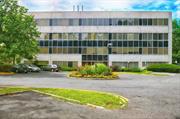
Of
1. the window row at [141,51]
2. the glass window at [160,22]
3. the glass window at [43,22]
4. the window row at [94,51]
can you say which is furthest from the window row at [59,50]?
the glass window at [160,22]

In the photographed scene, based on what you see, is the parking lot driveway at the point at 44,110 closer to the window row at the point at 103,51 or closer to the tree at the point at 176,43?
the window row at the point at 103,51

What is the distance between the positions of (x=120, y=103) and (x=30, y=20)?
34.5 metres

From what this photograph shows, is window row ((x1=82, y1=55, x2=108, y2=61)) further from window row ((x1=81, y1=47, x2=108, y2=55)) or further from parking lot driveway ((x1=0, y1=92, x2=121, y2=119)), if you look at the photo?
parking lot driveway ((x1=0, y1=92, x2=121, y2=119))

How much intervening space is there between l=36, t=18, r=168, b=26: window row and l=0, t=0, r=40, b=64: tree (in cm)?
2888

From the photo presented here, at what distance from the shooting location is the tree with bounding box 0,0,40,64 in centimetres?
4300

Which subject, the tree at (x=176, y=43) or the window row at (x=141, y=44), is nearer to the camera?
the window row at (x=141, y=44)

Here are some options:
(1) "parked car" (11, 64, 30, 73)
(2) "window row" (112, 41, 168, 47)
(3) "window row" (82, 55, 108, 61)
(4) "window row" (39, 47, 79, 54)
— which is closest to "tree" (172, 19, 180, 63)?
(2) "window row" (112, 41, 168, 47)

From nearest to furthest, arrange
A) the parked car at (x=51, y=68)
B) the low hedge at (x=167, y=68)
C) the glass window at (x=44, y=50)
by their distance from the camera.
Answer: the low hedge at (x=167, y=68) → the parked car at (x=51, y=68) → the glass window at (x=44, y=50)

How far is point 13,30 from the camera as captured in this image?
142 feet

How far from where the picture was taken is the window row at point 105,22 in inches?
→ 2864

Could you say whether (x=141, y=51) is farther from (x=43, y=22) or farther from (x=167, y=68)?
(x=43, y=22)

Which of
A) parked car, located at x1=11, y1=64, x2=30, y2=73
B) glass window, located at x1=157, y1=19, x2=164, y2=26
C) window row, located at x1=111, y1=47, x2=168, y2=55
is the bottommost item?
parked car, located at x1=11, y1=64, x2=30, y2=73

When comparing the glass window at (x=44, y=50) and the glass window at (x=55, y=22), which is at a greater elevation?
the glass window at (x=55, y=22)

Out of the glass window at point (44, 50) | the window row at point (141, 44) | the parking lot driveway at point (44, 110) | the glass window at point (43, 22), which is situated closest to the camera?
the parking lot driveway at point (44, 110)
